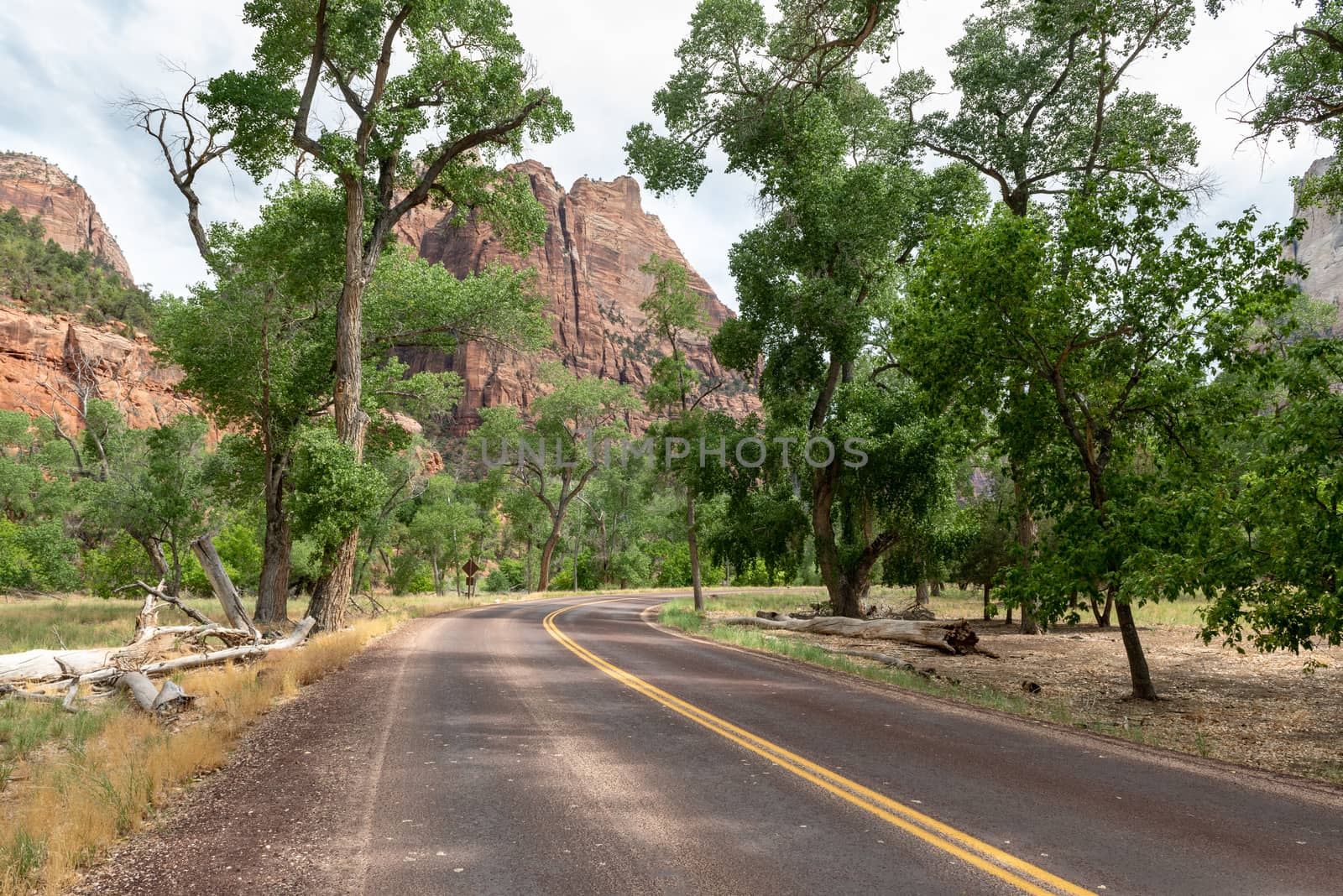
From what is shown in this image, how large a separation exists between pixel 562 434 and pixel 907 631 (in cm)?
3543

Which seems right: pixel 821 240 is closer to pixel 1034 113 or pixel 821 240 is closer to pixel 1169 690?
pixel 1034 113

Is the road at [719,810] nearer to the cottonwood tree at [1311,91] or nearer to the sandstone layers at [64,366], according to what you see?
the cottonwood tree at [1311,91]

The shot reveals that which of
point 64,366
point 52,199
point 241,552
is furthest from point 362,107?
point 52,199

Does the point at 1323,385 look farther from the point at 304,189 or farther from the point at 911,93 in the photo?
the point at 304,189

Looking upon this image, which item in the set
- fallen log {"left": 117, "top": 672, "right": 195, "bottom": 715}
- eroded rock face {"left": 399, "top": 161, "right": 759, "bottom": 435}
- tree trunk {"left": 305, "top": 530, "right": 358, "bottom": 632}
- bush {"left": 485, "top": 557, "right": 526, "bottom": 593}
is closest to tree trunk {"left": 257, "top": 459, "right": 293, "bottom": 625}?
tree trunk {"left": 305, "top": 530, "right": 358, "bottom": 632}

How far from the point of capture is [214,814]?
5246 mm

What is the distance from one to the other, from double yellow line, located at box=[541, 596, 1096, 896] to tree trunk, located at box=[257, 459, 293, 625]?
53.4 ft

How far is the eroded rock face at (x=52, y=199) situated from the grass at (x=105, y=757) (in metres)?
154

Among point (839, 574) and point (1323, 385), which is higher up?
point (1323, 385)

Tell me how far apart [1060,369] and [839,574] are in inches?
526

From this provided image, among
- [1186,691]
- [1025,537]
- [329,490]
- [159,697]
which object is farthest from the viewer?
[1025,537]

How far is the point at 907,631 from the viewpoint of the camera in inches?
711

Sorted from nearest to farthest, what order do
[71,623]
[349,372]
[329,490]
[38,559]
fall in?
[329,490] → [349,372] → [71,623] → [38,559]

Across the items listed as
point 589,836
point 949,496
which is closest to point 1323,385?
point 589,836
